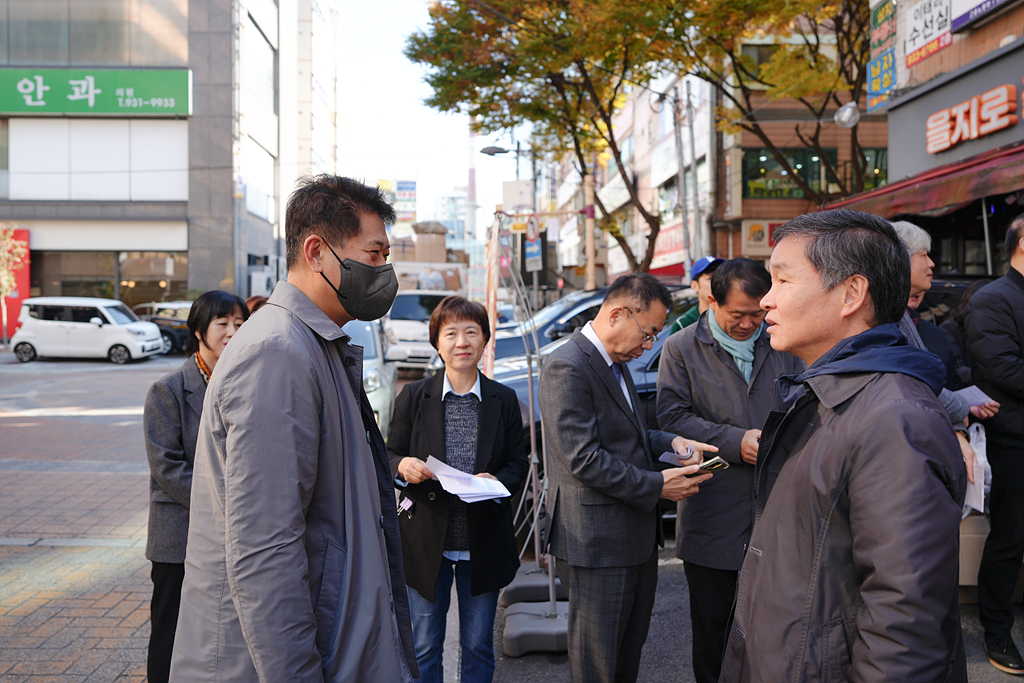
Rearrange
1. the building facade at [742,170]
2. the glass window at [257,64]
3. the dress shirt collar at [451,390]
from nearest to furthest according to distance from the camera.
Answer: the dress shirt collar at [451,390] < the building facade at [742,170] < the glass window at [257,64]

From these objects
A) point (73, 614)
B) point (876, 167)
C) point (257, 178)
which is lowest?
point (73, 614)

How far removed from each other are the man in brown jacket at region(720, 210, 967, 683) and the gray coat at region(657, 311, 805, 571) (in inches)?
49.2

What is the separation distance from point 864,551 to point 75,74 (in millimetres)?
35290

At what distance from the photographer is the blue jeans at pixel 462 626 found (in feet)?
9.59

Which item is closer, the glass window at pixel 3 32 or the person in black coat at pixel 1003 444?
the person in black coat at pixel 1003 444

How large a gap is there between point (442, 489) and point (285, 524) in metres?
1.43

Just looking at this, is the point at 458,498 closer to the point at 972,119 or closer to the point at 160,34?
the point at 972,119

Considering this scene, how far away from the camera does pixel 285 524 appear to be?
149 centimetres

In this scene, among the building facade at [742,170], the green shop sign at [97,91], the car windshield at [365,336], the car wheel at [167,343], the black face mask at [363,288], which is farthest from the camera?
the green shop sign at [97,91]

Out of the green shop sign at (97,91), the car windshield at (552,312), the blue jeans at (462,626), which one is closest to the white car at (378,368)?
the car windshield at (552,312)

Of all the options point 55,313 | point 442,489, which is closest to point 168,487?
point 442,489

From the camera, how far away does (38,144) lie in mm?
29562

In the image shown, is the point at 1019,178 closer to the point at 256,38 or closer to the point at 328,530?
the point at 328,530

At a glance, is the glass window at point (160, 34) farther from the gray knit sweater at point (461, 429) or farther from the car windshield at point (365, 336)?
the gray knit sweater at point (461, 429)
